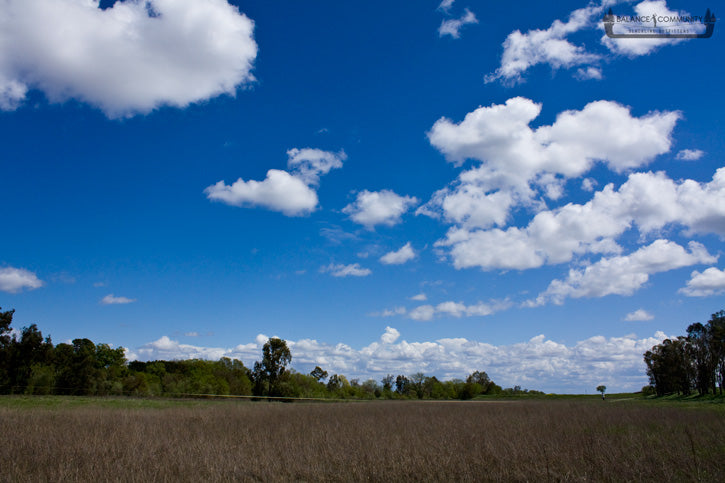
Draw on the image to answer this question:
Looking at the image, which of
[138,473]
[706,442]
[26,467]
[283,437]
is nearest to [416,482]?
[138,473]

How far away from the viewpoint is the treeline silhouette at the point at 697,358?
60.4 m

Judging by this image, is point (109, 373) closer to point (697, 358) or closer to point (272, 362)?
point (272, 362)

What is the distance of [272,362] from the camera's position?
59500 mm

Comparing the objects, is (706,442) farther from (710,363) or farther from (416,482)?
(710,363)

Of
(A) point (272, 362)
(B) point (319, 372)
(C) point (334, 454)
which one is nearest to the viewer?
(C) point (334, 454)

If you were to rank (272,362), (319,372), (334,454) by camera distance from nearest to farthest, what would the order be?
(334,454) → (272,362) → (319,372)

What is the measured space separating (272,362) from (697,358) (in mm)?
61853

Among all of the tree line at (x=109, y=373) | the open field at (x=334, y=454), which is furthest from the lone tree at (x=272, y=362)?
the open field at (x=334, y=454)

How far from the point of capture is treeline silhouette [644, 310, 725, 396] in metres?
60.4

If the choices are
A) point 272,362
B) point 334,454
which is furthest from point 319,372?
point 334,454

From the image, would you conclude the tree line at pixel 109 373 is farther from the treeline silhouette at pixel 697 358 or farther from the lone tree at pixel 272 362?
the treeline silhouette at pixel 697 358

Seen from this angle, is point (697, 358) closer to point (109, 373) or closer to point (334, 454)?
point (334, 454)

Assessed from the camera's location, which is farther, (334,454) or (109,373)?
(109,373)

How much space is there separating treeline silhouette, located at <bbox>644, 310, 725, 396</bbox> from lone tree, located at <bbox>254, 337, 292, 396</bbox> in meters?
58.0
